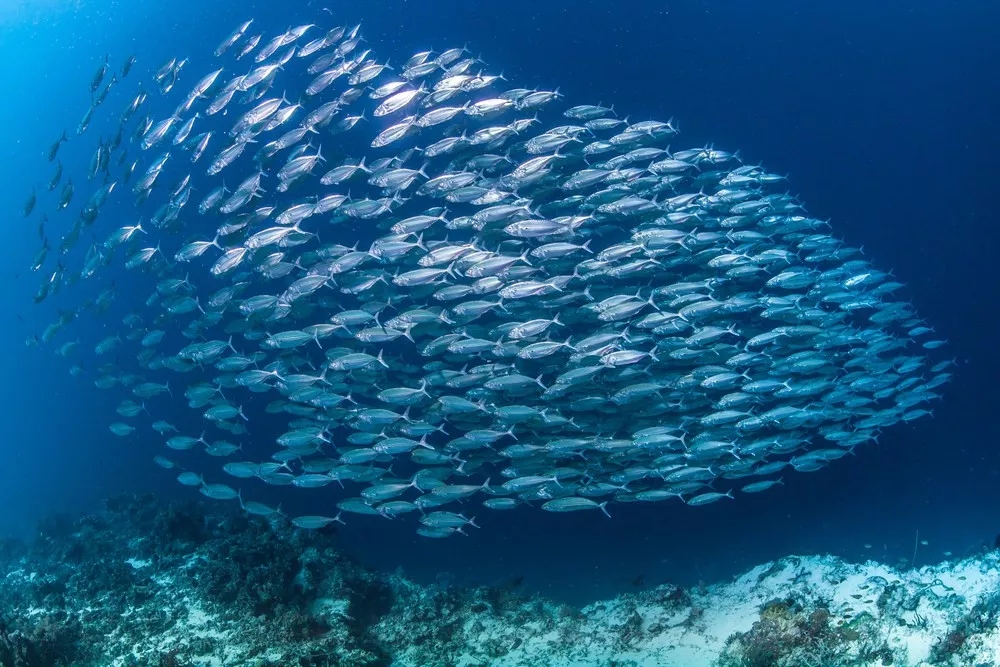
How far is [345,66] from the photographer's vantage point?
9.11 meters

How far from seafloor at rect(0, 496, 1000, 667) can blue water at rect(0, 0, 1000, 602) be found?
4202mm

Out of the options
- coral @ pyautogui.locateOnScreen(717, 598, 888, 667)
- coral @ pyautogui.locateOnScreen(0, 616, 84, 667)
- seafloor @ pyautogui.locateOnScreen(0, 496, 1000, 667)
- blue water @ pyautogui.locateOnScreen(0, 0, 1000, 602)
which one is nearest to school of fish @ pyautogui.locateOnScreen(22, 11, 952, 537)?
seafloor @ pyautogui.locateOnScreen(0, 496, 1000, 667)

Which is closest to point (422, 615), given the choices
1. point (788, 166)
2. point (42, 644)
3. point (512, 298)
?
point (42, 644)

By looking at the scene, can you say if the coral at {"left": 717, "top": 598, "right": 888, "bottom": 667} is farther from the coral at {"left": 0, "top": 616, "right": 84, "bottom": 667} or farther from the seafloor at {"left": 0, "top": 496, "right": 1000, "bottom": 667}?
the coral at {"left": 0, "top": 616, "right": 84, "bottom": 667}

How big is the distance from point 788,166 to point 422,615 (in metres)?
19.3

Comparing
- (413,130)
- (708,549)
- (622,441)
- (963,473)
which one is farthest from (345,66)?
(963,473)

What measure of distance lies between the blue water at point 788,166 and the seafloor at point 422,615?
4.20m

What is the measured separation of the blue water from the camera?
15.1 metres

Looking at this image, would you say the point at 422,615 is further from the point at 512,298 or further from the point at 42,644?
the point at 512,298

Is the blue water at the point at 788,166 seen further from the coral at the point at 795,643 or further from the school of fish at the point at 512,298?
the coral at the point at 795,643

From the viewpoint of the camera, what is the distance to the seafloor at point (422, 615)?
6.46 metres

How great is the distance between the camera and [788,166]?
20.1 meters

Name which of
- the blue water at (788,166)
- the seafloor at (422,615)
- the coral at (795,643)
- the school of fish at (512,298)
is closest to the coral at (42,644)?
the seafloor at (422,615)

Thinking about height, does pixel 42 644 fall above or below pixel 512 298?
below
